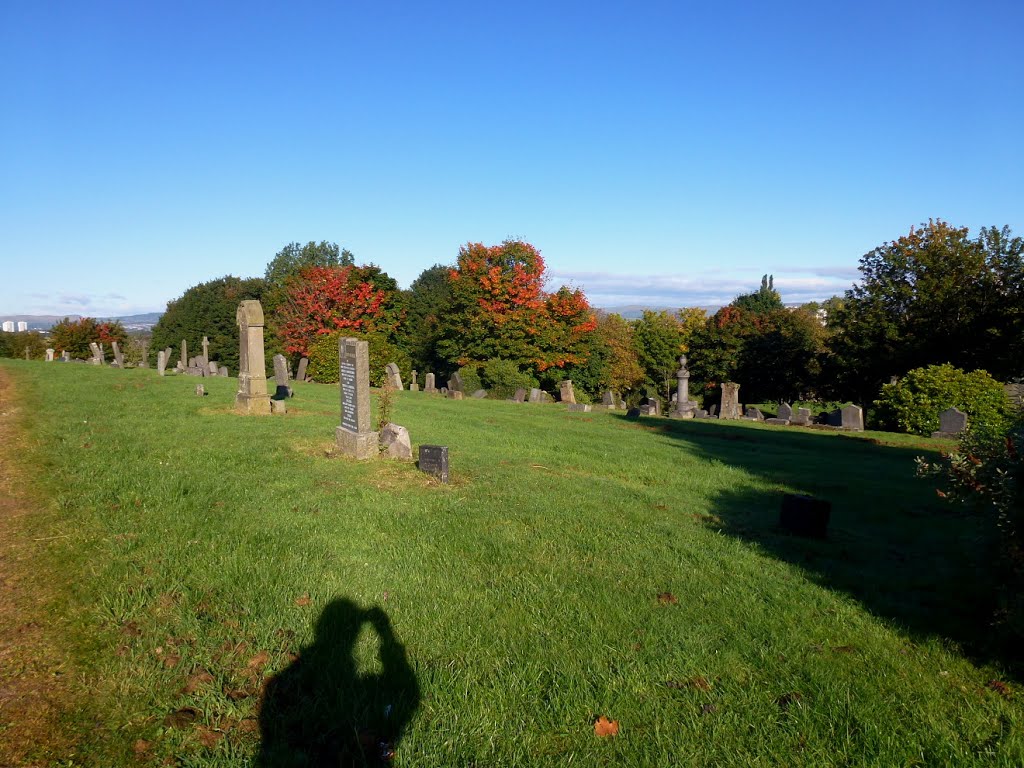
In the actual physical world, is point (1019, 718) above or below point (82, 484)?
Result: below

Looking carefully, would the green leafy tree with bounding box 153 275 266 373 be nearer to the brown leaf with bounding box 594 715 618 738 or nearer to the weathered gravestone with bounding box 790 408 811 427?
the weathered gravestone with bounding box 790 408 811 427

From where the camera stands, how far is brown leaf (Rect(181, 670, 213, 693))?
387 centimetres

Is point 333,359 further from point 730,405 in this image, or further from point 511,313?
point 730,405

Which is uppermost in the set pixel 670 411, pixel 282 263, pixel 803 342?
pixel 282 263

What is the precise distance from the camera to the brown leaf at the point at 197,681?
3.87m

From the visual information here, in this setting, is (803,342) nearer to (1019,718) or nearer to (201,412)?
(201,412)

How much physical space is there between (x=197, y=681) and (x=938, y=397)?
77.0 feet

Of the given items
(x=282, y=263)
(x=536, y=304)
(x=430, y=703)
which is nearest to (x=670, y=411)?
(x=536, y=304)

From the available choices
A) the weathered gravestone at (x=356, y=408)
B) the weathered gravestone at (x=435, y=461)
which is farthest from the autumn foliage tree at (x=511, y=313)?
the weathered gravestone at (x=435, y=461)

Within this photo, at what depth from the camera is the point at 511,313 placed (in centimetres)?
3572

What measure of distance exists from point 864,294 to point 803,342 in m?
8.55

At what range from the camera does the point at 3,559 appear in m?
5.51

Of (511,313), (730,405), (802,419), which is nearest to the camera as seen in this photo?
(802,419)

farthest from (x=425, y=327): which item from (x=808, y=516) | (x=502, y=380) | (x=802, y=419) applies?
(x=808, y=516)
